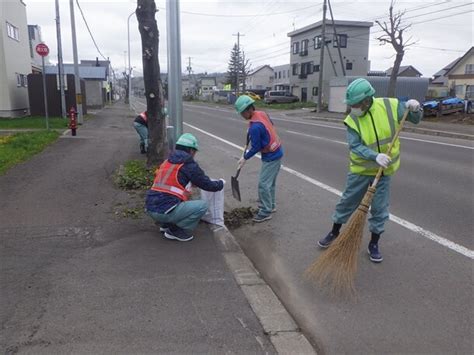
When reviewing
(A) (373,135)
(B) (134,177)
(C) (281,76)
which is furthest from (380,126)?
(C) (281,76)

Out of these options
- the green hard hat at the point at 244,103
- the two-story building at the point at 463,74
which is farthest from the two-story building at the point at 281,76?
the green hard hat at the point at 244,103

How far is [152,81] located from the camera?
8.14m

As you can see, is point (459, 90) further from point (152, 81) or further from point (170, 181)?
point (170, 181)

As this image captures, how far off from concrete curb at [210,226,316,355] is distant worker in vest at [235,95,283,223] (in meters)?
1.03

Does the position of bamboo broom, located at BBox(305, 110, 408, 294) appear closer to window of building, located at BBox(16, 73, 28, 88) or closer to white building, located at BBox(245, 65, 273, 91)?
window of building, located at BBox(16, 73, 28, 88)

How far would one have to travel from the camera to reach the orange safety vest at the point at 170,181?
4672mm

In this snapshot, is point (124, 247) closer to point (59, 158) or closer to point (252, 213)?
point (252, 213)

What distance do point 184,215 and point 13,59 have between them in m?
24.2

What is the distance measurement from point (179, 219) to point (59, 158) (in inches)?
257

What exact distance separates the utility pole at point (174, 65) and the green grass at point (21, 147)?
3.56 meters

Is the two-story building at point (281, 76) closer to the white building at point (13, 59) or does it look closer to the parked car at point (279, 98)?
the parked car at point (279, 98)

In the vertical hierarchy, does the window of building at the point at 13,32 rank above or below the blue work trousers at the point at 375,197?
above

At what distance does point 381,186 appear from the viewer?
13.9 ft

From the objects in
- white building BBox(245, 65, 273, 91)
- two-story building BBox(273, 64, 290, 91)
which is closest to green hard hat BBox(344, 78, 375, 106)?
two-story building BBox(273, 64, 290, 91)
